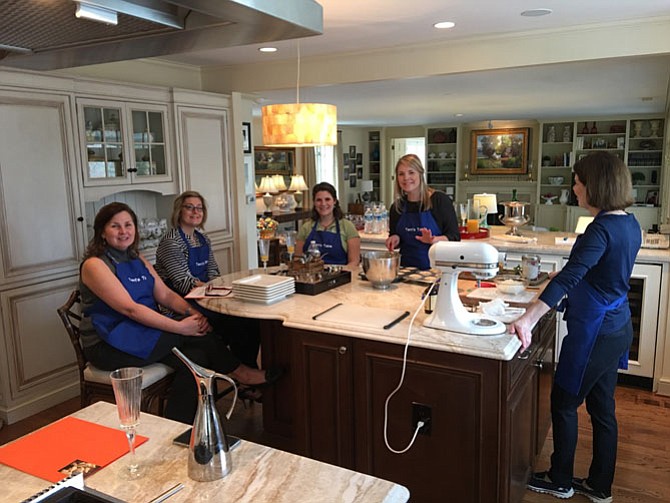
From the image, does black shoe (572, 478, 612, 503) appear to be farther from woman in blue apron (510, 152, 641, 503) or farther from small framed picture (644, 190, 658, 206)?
small framed picture (644, 190, 658, 206)

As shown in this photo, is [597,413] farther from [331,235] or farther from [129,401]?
[129,401]

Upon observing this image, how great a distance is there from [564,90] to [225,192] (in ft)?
13.0

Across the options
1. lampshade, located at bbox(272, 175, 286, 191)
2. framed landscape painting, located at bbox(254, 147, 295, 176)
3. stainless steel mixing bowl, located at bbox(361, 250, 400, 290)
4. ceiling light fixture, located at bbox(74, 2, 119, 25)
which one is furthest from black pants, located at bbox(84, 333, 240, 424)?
A: framed landscape painting, located at bbox(254, 147, 295, 176)

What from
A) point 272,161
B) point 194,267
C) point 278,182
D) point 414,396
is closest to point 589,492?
point 414,396

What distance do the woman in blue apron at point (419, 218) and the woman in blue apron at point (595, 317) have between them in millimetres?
1144

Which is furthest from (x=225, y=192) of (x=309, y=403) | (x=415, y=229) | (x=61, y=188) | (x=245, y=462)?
(x=245, y=462)

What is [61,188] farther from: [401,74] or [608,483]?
[608,483]

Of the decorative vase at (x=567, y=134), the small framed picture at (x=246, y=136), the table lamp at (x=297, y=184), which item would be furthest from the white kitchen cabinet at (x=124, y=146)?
the decorative vase at (x=567, y=134)

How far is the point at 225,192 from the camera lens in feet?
16.0

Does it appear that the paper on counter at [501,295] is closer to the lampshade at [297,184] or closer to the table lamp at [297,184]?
the table lamp at [297,184]

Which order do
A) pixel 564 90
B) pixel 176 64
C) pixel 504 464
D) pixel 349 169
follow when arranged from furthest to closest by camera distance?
pixel 349 169 < pixel 564 90 < pixel 176 64 < pixel 504 464

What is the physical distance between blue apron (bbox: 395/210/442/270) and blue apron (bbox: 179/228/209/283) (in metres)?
1.20

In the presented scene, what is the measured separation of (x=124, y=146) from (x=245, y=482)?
3.29 meters

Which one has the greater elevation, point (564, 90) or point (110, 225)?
point (564, 90)
